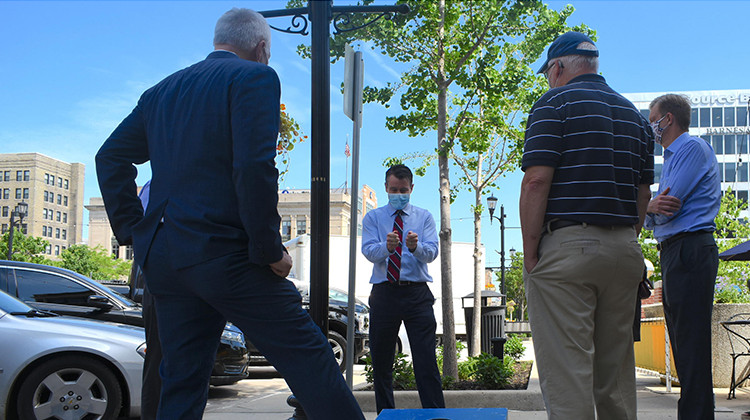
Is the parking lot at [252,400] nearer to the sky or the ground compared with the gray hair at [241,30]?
nearer to the ground

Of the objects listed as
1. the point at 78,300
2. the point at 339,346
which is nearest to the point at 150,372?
the point at 78,300

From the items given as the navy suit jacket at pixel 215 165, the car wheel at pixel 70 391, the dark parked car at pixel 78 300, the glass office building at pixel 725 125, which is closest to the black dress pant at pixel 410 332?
the car wheel at pixel 70 391

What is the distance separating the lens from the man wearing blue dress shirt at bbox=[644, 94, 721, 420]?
386 centimetres

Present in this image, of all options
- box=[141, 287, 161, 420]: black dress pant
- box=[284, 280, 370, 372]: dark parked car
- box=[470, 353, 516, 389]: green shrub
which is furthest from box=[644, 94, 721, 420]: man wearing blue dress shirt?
box=[284, 280, 370, 372]: dark parked car

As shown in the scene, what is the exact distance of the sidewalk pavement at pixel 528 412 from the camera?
5890mm

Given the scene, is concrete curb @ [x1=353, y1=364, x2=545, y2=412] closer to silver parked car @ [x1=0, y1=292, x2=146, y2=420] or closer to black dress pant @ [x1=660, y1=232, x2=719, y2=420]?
silver parked car @ [x1=0, y1=292, x2=146, y2=420]

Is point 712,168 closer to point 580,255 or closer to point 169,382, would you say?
point 580,255

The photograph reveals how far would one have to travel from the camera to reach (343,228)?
117562 mm

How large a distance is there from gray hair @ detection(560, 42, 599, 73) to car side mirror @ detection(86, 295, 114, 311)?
6492mm

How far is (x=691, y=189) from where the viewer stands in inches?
164

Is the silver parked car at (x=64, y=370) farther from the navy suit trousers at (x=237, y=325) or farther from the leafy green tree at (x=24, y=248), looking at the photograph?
the leafy green tree at (x=24, y=248)

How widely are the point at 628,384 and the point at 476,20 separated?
24.8 ft

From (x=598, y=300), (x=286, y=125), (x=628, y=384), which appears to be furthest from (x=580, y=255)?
(x=286, y=125)

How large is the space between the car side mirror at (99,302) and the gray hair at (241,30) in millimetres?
A: 5915
